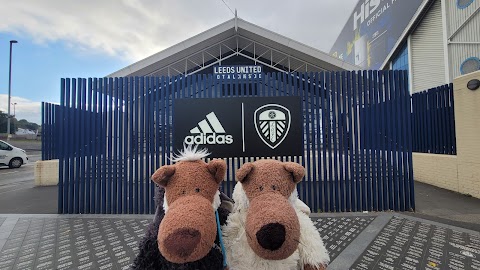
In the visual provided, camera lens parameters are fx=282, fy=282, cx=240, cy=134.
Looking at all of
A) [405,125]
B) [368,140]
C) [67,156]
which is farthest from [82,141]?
[405,125]

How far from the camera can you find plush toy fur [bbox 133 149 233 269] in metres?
1.38

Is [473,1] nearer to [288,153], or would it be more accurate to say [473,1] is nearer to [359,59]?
[288,153]

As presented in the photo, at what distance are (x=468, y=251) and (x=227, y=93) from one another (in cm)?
441

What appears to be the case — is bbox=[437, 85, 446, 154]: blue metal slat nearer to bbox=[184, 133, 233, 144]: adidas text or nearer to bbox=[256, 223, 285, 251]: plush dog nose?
bbox=[184, 133, 233, 144]: adidas text

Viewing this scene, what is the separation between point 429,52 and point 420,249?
1340 centimetres

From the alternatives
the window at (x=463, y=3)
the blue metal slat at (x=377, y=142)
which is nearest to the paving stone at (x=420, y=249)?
the blue metal slat at (x=377, y=142)

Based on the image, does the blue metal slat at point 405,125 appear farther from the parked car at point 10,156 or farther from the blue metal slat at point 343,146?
the parked car at point 10,156

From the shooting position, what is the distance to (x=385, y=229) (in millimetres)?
4590

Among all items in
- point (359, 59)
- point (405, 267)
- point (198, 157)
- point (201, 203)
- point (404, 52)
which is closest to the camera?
point (201, 203)

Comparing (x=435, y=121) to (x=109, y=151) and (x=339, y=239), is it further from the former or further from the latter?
(x=109, y=151)

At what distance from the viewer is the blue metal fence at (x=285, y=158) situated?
557 centimetres

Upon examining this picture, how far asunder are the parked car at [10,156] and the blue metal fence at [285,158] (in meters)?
11.6

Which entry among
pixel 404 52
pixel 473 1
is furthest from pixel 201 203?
pixel 404 52

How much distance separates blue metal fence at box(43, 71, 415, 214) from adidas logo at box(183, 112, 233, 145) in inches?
20.0
